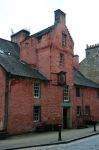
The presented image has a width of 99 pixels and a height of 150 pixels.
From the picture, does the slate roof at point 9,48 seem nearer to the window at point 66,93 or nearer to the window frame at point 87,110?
the window at point 66,93

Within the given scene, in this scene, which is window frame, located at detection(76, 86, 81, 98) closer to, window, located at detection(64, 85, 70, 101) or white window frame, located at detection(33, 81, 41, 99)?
window, located at detection(64, 85, 70, 101)

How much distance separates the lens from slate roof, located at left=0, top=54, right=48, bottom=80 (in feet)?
76.6

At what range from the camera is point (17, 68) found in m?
24.8

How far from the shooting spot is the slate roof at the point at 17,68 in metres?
23.4

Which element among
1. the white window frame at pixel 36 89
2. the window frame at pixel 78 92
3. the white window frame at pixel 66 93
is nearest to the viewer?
the white window frame at pixel 36 89

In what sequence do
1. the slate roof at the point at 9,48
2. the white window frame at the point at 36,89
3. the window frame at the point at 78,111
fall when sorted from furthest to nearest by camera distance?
1. the window frame at the point at 78,111
2. the slate roof at the point at 9,48
3. the white window frame at the point at 36,89

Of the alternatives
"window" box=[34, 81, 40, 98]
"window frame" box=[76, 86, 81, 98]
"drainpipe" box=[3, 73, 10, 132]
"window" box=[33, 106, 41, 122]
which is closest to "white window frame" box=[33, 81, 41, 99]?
"window" box=[34, 81, 40, 98]

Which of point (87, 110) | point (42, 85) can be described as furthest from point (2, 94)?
point (87, 110)

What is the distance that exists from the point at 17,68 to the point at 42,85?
3.15 metres

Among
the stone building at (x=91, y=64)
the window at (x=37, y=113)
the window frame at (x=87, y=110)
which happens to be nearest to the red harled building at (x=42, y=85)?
the window at (x=37, y=113)

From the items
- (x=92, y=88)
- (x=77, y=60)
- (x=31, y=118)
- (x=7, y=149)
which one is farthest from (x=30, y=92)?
(x=77, y=60)

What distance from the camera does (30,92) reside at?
80.5ft

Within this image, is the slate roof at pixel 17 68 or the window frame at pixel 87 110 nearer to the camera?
the slate roof at pixel 17 68

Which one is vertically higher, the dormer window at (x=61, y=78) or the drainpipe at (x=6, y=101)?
the dormer window at (x=61, y=78)
